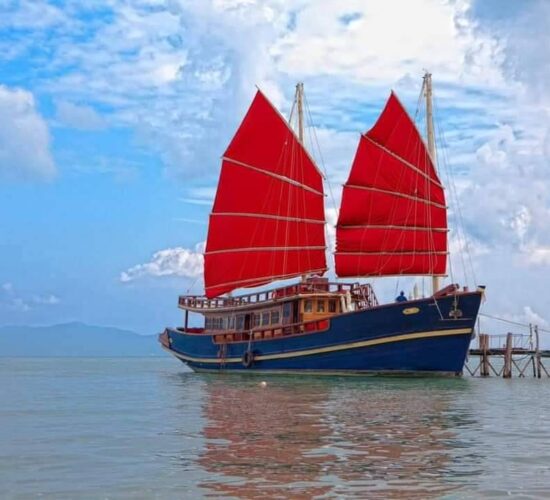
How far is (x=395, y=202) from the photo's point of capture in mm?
43562

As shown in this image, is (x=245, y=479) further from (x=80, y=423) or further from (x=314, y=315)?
(x=314, y=315)

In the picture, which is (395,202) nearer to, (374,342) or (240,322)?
(240,322)

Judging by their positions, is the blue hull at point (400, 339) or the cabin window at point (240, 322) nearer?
the blue hull at point (400, 339)

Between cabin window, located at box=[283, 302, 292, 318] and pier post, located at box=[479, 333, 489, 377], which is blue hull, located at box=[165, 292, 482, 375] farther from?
pier post, located at box=[479, 333, 489, 377]

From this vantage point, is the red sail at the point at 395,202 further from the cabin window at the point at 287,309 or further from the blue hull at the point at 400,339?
the blue hull at the point at 400,339

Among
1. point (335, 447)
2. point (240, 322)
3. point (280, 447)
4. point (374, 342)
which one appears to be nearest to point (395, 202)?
point (240, 322)

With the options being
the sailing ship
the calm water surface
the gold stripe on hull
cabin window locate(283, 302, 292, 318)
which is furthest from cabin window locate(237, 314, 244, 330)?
the calm water surface

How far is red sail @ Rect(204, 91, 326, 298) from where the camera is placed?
46.0 m

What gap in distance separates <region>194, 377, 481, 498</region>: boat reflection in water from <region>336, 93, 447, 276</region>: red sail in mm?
17755

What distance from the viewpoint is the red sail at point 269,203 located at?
46.0 m

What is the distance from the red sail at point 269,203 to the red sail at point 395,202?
8.17 ft

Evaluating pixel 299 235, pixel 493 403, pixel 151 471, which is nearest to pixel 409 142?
pixel 299 235

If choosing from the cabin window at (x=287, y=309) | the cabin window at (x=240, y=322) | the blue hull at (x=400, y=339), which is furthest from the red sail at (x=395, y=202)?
the blue hull at (x=400, y=339)

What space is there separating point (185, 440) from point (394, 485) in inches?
230
